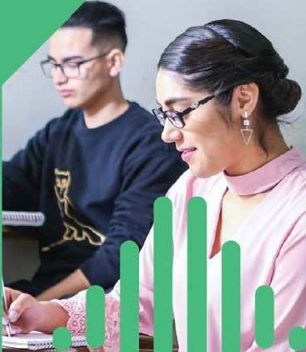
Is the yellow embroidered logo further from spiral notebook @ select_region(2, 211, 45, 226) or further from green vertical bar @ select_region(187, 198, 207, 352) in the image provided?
green vertical bar @ select_region(187, 198, 207, 352)

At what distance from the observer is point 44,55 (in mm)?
1150

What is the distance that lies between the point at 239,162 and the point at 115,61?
0.24 m

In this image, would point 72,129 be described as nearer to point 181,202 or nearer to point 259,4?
point 181,202

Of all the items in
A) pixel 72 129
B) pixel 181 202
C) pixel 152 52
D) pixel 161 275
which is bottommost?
pixel 161 275

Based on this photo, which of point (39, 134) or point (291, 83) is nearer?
point (291, 83)

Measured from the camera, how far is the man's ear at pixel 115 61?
112 cm

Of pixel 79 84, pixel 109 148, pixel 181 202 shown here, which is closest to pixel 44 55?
pixel 79 84

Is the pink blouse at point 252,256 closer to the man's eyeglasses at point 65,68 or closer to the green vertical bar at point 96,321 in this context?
the green vertical bar at point 96,321

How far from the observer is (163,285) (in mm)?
1080

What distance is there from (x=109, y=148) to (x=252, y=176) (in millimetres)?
226

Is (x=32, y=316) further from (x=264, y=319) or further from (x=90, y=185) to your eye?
(x=264, y=319)

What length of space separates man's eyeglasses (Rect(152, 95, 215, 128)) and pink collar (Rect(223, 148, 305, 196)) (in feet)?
0.37

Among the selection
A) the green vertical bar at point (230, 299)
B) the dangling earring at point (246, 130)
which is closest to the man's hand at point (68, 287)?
the green vertical bar at point (230, 299)

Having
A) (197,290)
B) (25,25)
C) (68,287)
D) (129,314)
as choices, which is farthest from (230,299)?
(25,25)
